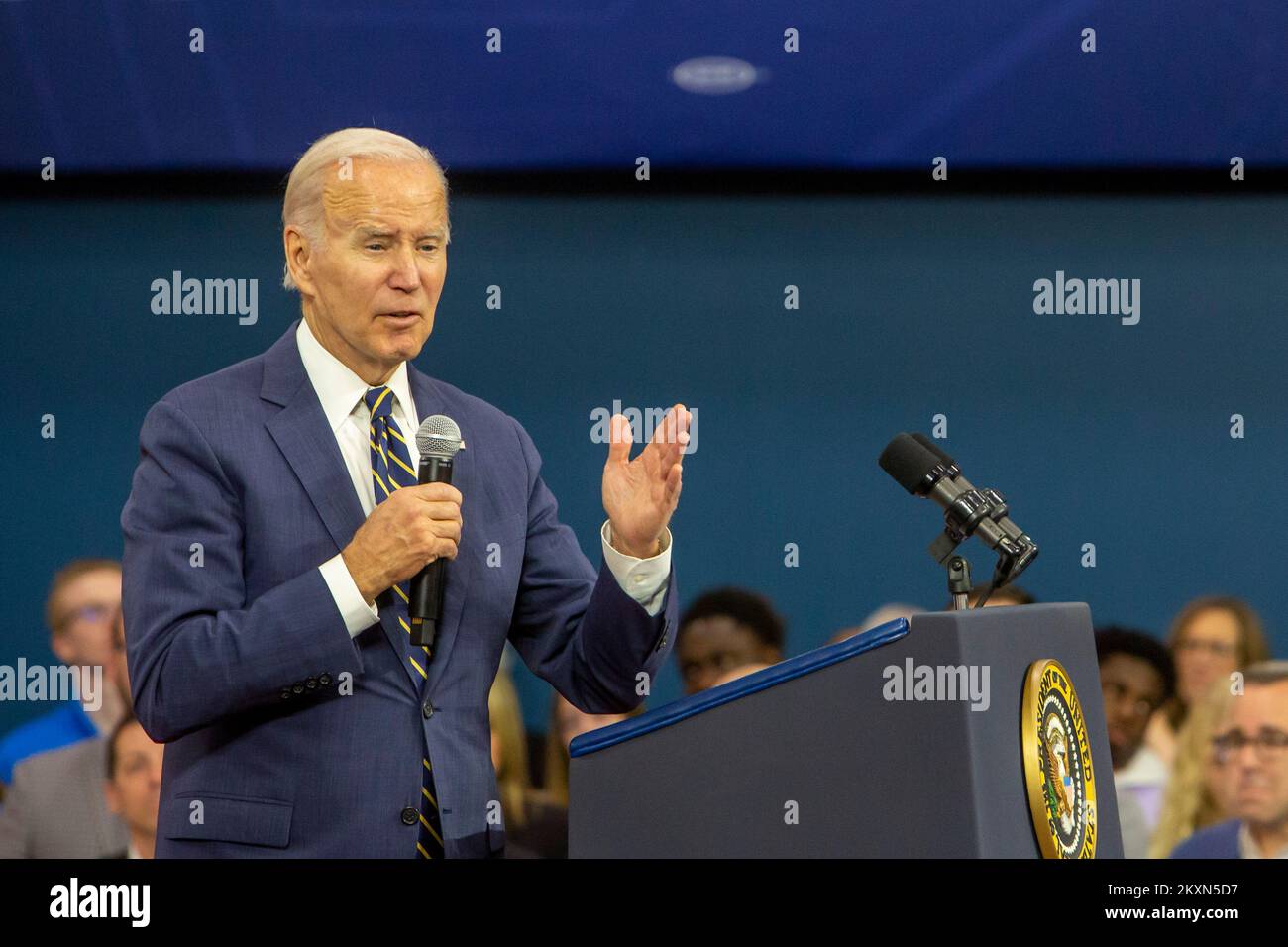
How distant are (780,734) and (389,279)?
788 millimetres

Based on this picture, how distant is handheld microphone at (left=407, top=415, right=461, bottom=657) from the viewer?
161cm

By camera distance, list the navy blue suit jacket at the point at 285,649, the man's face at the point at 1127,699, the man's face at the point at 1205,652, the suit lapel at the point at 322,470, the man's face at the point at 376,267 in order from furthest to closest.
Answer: the man's face at the point at 1205,652
the man's face at the point at 1127,699
the man's face at the point at 376,267
the suit lapel at the point at 322,470
the navy blue suit jacket at the point at 285,649

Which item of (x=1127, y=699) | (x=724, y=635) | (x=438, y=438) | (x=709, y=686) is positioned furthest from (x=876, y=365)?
(x=438, y=438)

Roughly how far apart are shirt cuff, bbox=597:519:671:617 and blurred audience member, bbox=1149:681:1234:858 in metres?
2.36

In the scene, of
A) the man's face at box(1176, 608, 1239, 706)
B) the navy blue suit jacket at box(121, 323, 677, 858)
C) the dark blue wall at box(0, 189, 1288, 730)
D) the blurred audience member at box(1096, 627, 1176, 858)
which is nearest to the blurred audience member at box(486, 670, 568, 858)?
the dark blue wall at box(0, 189, 1288, 730)

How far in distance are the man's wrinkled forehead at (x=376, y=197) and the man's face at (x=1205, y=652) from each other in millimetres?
2836

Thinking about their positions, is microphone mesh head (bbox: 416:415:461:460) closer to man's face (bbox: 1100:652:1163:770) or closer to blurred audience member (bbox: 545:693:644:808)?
blurred audience member (bbox: 545:693:644:808)

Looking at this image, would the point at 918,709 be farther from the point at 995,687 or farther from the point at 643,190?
the point at 643,190

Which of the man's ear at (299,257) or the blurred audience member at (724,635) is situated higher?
the man's ear at (299,257)

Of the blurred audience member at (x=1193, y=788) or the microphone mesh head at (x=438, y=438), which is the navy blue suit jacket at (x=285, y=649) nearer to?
the microphone mesh head at (x=438, y=438)

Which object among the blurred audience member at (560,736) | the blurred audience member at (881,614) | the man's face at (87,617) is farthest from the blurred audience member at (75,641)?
the blurred audience member at (881,614)

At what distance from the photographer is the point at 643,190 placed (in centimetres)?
422

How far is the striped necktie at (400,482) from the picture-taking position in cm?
163

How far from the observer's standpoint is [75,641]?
377cm
